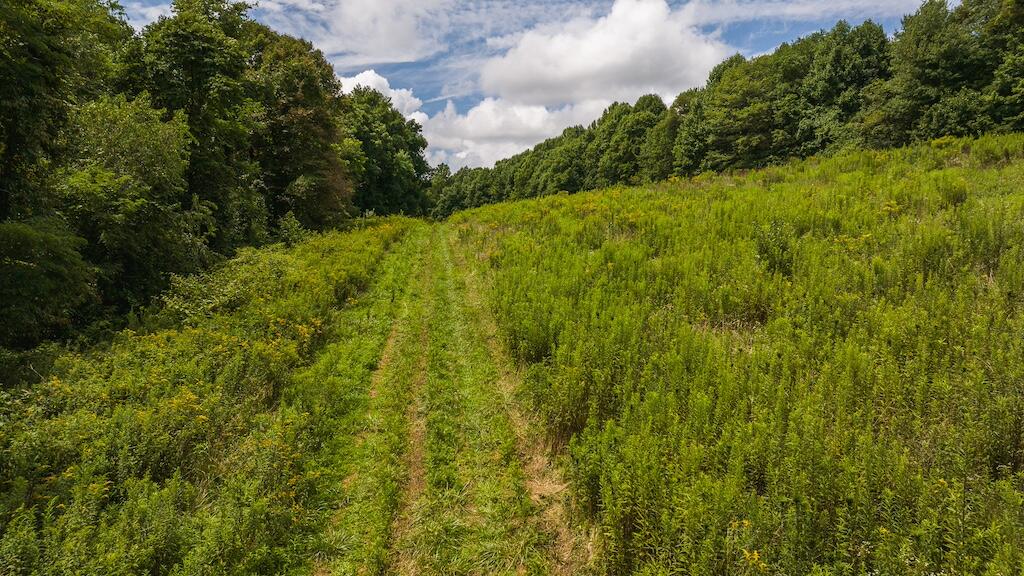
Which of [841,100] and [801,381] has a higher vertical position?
[841,100]

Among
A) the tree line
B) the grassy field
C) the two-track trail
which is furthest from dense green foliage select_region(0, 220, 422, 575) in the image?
the tree line

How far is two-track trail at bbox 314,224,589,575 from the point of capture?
436 centimetres

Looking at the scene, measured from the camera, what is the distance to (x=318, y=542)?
454 centimetres

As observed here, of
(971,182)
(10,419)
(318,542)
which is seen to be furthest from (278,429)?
(971,182)

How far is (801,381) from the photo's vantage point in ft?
15.7

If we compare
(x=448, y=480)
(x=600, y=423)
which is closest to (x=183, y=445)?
(x=448, y=480)

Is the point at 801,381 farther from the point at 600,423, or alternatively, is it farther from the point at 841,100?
the point at 841,100

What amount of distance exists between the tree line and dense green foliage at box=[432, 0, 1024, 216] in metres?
20.2

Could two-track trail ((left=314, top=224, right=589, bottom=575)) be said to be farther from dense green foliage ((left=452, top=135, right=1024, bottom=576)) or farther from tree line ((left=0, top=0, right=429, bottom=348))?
tree line ((left=0, top=0, right=429, bottom=348))

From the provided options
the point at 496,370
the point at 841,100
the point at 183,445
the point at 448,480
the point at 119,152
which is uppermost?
the point at 841,100

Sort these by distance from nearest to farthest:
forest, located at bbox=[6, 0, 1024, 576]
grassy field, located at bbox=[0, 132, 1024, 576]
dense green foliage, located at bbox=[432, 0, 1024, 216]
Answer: grassy field, located at bbox=[0, 132, 1024, 576], forest, located at bbox=[6, 0, 1024, 576], dense green foliage, located at bbox=[432, 0, 1024, 216]

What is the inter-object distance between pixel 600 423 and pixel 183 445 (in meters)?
5.26

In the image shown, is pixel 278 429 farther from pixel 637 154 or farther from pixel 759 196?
pixel 637 154

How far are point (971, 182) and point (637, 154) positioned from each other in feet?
162
